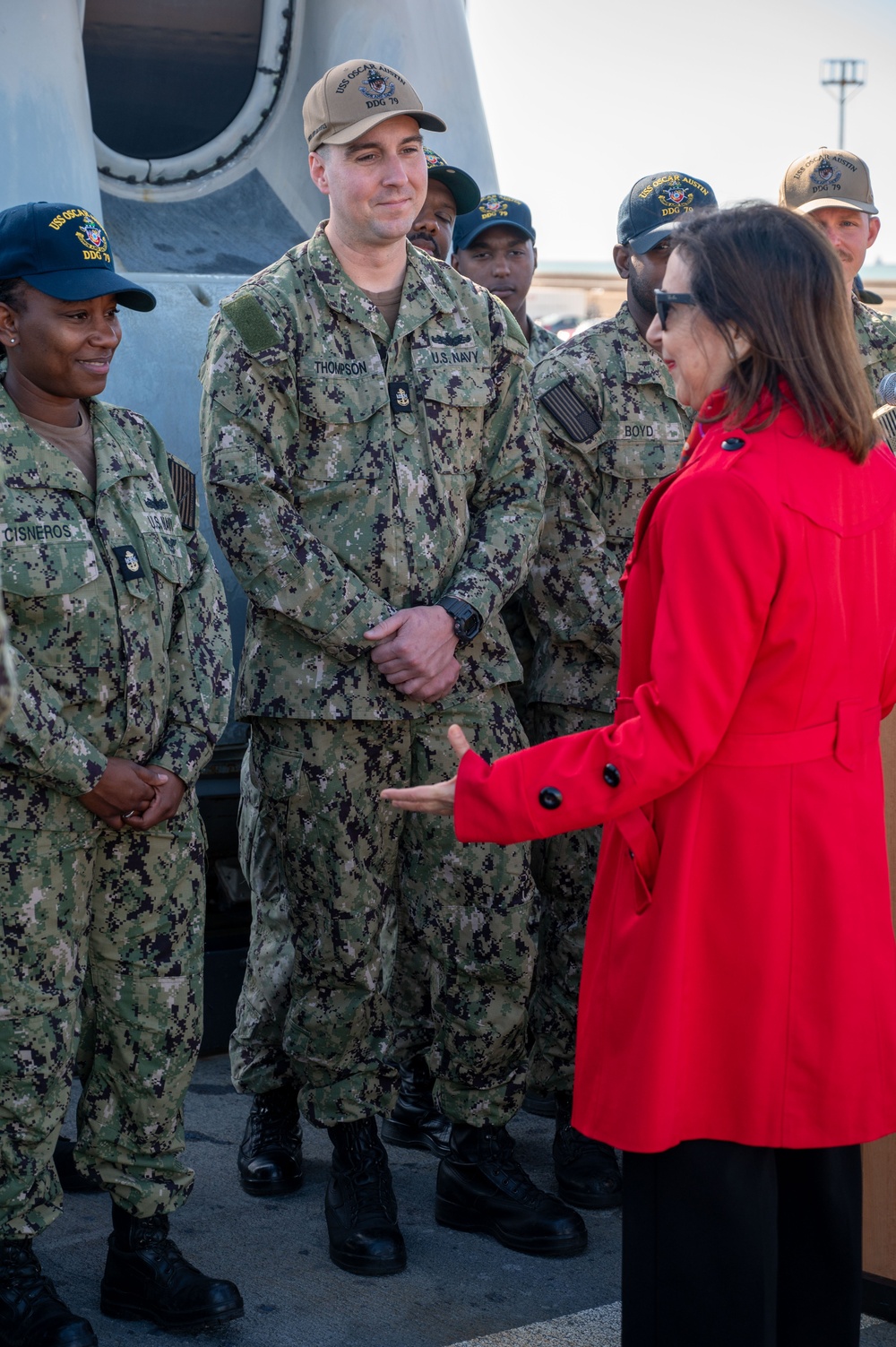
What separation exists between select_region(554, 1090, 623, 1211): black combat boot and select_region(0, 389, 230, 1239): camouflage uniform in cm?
93

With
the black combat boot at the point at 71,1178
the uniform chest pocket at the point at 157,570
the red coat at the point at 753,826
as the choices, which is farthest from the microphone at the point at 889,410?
the black combat boot at the point at 71,1178

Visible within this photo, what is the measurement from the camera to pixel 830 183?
430 cm

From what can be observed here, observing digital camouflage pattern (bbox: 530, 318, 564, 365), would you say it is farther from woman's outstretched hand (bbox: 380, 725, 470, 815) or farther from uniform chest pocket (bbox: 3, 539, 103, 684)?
woman's outstretched hand (bbox: 380, 725, 470, 815)

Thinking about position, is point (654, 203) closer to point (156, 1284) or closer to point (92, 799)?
point (92, 799)

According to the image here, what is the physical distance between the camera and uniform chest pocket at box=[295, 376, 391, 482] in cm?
311

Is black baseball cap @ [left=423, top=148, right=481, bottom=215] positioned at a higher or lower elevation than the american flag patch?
higher

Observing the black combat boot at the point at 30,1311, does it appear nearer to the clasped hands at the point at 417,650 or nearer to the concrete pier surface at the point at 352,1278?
the concrete pier surface at the point at 352,1278

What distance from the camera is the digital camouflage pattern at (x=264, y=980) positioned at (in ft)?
11.2

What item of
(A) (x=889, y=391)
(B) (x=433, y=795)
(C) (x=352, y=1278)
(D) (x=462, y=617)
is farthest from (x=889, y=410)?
(C) (x=352, y=1278)

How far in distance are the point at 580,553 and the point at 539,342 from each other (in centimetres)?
122

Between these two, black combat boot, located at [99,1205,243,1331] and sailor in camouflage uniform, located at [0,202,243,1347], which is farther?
black combat boot, located at [99,1205,243,1331]

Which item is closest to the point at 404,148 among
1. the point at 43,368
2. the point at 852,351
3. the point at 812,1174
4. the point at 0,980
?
the point at 43,368

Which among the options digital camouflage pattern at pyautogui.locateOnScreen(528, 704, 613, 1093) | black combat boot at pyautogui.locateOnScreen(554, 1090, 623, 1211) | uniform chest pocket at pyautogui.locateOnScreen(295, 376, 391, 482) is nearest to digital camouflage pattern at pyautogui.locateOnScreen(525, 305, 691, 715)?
digital camouflage pattern at pyautogui.locateOnScreen(528, 704, 613, 1093)

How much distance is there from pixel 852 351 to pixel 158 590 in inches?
55.8
